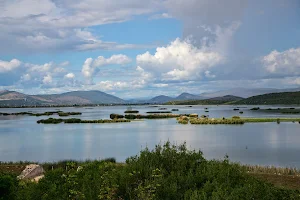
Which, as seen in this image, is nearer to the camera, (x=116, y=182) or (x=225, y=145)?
(x=116, y=182)

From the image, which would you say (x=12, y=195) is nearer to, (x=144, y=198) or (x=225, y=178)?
(x=144, y=198)

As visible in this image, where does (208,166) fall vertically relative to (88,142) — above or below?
above

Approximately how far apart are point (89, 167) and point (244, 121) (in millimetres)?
72070

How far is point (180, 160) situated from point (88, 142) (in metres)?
43.1

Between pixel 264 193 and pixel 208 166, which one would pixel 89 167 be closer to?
pixel 208 166

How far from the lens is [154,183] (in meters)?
10.7

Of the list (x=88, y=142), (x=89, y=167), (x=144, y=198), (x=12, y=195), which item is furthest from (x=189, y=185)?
(x=88, y=142)

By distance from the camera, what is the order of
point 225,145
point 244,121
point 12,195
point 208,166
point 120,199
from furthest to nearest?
point 244,121 → point 225,145 → point 12,195 → point 208,166 → point 120,199

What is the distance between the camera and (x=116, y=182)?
11305mm

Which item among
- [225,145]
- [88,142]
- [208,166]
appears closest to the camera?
[208,166]

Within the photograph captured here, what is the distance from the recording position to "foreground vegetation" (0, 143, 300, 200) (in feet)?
33.5

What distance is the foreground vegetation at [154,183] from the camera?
402 inches

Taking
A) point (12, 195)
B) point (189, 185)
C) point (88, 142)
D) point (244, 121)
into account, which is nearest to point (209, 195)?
point (189, 185)

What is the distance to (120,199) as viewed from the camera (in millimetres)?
11000
